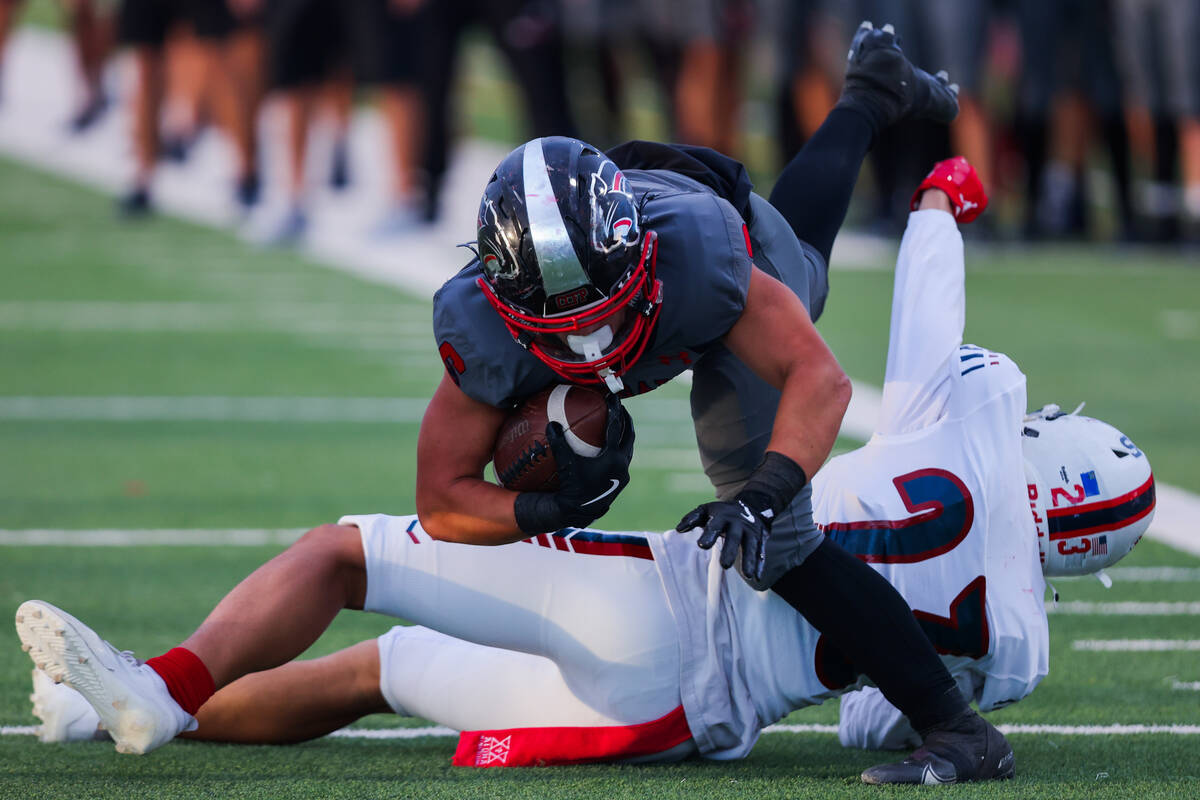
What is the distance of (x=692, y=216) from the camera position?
2.67 m

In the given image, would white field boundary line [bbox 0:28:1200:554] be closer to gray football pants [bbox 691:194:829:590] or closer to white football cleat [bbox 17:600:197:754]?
gray football pants [bbox 691:194:829:590]

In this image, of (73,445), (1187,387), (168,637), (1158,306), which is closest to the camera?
(168,637)

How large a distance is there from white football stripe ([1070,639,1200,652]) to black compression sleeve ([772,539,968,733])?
3.31ft

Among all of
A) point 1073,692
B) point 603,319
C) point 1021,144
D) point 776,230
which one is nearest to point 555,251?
point 603,319

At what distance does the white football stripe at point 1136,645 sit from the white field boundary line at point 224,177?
2.66m

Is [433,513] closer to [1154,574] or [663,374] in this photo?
[663,374]

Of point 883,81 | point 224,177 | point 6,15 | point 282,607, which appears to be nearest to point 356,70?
point 224,177

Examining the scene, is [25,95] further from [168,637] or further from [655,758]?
[655,758]

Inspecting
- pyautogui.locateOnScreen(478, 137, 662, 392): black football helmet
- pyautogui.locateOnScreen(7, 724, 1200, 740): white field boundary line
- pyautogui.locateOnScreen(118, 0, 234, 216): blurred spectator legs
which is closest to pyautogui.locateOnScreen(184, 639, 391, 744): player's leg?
pyautogui.locateOnScreen(7, 724, 1200, 740): white field boundary line

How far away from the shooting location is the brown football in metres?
2.59

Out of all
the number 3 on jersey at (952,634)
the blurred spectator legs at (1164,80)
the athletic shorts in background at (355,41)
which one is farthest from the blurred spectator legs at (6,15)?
the number 3 on jersey at (952,634)

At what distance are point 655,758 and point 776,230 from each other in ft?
3.03

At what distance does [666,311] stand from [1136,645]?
1600 millimetres

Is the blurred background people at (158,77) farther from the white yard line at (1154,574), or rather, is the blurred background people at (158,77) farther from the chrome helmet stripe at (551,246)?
the chrome helmet stripe at (551,246)
